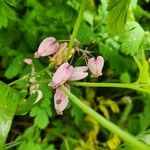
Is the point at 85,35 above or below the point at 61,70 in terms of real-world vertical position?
below

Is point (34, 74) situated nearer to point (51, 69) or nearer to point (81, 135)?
point (51, 69)

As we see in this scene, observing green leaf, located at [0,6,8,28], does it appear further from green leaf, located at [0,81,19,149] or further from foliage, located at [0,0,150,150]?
green leaf, located at [0,81,19,149]

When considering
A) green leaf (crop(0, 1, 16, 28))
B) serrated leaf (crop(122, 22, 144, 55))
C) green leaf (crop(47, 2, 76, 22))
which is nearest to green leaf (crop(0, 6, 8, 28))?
green leaf (crop(0, 1, 16, 28))

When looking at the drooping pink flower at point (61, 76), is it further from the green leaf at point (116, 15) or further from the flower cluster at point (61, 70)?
the green leaf at point (116, 15)

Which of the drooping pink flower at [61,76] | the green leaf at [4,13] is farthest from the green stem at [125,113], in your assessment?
the drooping pink flower at [61,76]

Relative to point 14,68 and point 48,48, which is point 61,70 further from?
point 14,68

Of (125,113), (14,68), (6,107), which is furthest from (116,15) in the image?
(125,113)

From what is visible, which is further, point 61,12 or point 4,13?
point 61,12
